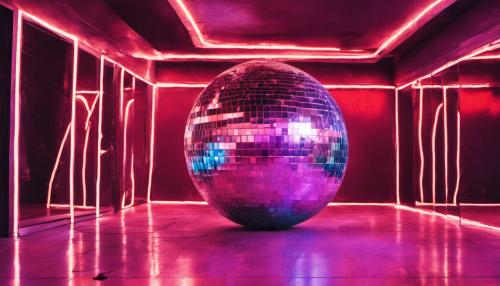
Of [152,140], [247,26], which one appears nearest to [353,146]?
[247,26]

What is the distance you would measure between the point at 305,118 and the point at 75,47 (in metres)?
4.77

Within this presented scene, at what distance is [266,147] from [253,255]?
1.60 m

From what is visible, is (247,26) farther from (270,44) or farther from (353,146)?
(353,146)

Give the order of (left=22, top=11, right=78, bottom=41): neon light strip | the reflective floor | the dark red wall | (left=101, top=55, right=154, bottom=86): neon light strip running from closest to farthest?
the reflective floor
(left=22, top=11, right=78, bottom=41): neon light strip
(left=101, top=55, right=154, bottom=86): neon light strip
the dark red wall

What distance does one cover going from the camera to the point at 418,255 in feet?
18.7

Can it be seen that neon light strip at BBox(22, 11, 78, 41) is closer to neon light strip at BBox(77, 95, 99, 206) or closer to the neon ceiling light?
neon light strip at BBox(77, 95, 99, 206)

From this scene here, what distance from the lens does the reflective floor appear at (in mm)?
4496

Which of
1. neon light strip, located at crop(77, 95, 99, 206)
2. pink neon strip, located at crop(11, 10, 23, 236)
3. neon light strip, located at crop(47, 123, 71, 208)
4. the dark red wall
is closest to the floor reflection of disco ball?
pink neon strip, located at crop(11, 10, 23, 236)

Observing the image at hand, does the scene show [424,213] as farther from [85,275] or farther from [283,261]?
[85,275]

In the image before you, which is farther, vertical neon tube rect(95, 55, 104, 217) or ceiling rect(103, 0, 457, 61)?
vertical neon tube rect(95, 55, 104, 217)

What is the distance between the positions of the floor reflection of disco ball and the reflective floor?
49 cm

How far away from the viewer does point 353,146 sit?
47.2ft

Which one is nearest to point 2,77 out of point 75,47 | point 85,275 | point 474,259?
point 75,47

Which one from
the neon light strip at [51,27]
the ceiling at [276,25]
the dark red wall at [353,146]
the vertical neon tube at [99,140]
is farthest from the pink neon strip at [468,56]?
the neon light strip at [51,27]
